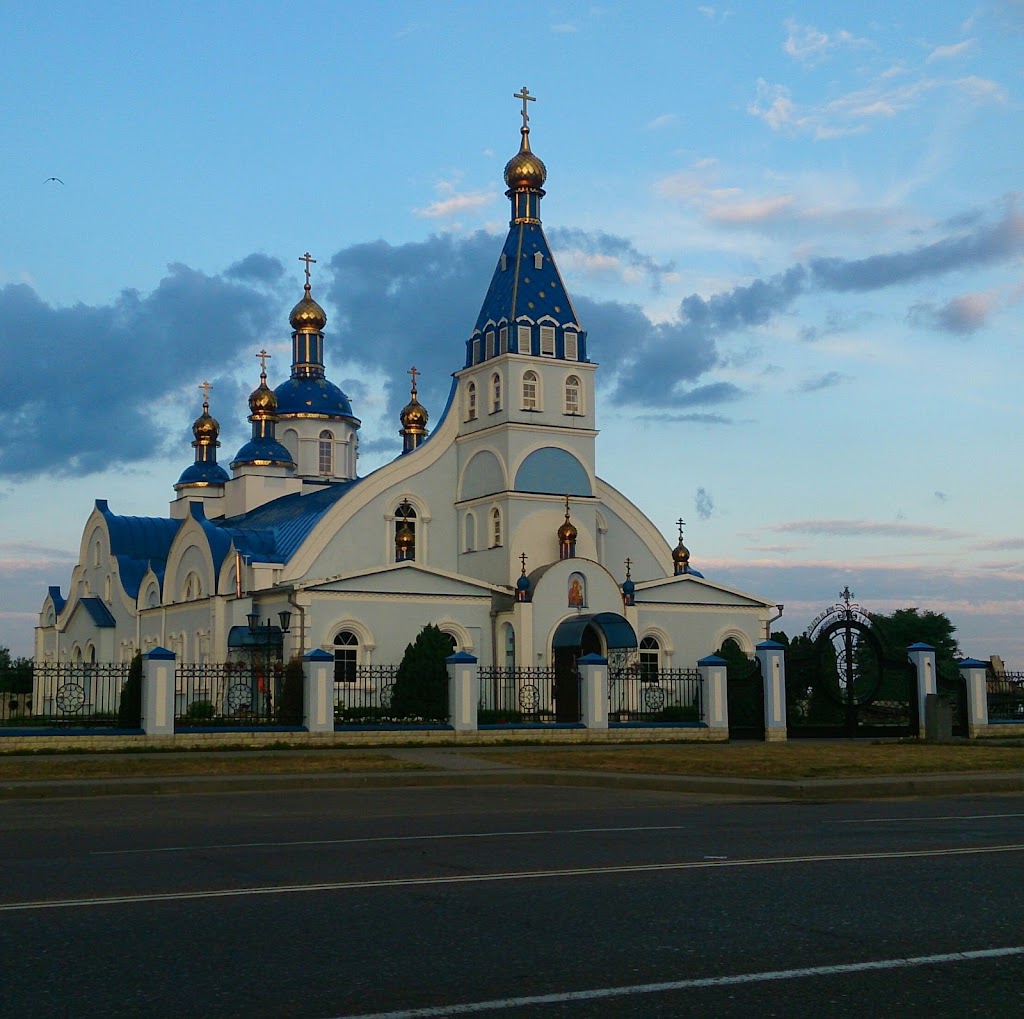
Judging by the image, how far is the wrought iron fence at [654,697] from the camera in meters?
31.9

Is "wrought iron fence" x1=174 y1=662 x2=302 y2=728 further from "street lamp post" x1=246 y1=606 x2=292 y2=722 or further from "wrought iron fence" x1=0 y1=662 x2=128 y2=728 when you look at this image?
"wrought iron fence" x1=0 y1=662 x2=128 y2=728

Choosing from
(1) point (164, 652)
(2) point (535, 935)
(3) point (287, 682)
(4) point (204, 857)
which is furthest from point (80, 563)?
(2) point (535, 935)

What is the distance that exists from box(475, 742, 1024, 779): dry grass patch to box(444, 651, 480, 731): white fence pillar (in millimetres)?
2426

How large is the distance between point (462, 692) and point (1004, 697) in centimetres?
1258

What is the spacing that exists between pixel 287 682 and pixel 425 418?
25411 millimetres

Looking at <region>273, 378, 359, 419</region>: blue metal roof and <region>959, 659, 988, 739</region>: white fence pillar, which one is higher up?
<region>273, 378, 359, 419</region>: blue metal roof

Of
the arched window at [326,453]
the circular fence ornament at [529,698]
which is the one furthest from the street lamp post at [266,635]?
the arched window at [326,453]

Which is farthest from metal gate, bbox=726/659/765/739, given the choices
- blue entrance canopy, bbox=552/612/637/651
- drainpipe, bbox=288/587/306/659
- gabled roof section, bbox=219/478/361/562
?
gabled roof section, bbox=219/478/361/562

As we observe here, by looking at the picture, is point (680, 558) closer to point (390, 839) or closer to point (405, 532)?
→ point (405, 532)

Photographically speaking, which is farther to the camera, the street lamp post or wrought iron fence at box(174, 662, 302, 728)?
the street lamp post

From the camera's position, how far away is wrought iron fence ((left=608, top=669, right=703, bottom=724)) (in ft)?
105

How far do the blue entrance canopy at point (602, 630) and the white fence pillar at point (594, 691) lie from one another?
8.67 m

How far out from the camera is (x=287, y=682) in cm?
3047

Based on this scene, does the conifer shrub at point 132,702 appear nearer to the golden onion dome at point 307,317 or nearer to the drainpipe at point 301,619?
the drainpipe at point 301,619
